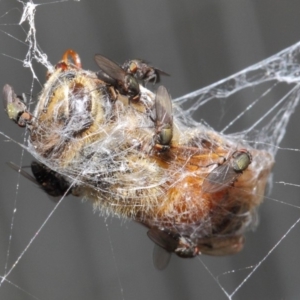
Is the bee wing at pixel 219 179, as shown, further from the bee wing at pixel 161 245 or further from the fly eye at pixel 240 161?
the bee wing at pixel 161 245

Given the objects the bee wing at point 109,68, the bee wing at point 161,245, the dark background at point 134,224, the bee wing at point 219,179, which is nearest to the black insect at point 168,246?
the bee wing at point 161,245

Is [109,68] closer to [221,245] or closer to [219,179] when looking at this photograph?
[219,179]

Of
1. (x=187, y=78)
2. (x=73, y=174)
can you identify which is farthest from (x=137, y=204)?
(x=187, y=78)

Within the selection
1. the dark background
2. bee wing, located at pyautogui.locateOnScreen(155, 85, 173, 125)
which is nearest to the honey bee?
bee wing, located at pyautogui.locateOnScreen(155, 85, 173, 125)

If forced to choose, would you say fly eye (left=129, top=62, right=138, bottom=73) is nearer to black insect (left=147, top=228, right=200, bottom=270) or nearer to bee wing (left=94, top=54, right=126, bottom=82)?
bee wing (left=94, top=54, right=126, bottom=82)

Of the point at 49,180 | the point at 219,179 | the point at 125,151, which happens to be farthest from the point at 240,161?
the point at 49,180

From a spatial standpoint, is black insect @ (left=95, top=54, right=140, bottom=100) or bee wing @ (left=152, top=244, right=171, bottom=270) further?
bee wing @ (left=152, top=244, right=171, bottom=270)

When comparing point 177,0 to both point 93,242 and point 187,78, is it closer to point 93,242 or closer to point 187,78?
point 187,78
